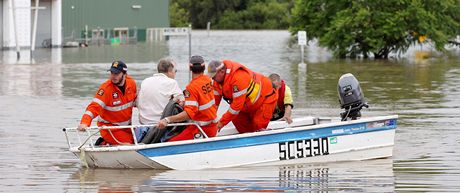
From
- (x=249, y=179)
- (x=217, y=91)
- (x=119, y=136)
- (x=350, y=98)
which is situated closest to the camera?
(x=249, y=179)

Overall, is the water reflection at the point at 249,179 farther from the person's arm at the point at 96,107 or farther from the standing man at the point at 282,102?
the standing man at the point at 282,102

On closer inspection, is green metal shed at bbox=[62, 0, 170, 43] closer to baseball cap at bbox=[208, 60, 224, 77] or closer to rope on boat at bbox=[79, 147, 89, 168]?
rope on boat at bbox=[79, 147, 89, 168]

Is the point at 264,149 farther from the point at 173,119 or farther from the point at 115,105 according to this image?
the point at 115,105

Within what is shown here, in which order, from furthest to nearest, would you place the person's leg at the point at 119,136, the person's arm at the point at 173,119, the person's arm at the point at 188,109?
the person's leg at the point at 119,136
the person's arm at the point at 188,109
the person's arm at the point at 173,119

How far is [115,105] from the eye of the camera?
14.9 meters

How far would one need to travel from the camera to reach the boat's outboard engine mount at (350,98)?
53.3 ft

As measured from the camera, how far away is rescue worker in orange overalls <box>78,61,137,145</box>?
48.2 ft

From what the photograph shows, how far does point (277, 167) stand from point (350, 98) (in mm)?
1768

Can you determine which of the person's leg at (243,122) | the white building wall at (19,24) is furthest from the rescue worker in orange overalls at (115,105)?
the white building wall at (19,24)

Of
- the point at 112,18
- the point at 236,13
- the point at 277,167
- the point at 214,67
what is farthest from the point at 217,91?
the point at 236,13

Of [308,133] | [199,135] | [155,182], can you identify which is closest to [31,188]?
[155,182]

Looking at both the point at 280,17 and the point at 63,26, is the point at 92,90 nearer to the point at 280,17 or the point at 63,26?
the point at 63,26

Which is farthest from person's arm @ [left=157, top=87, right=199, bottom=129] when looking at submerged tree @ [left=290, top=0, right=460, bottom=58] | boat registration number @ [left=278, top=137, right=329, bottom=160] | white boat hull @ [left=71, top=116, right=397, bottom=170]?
submerged tree @ [left=290, top=0, right=460, bottom=58]

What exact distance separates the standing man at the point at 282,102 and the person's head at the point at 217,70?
5.23 feet
